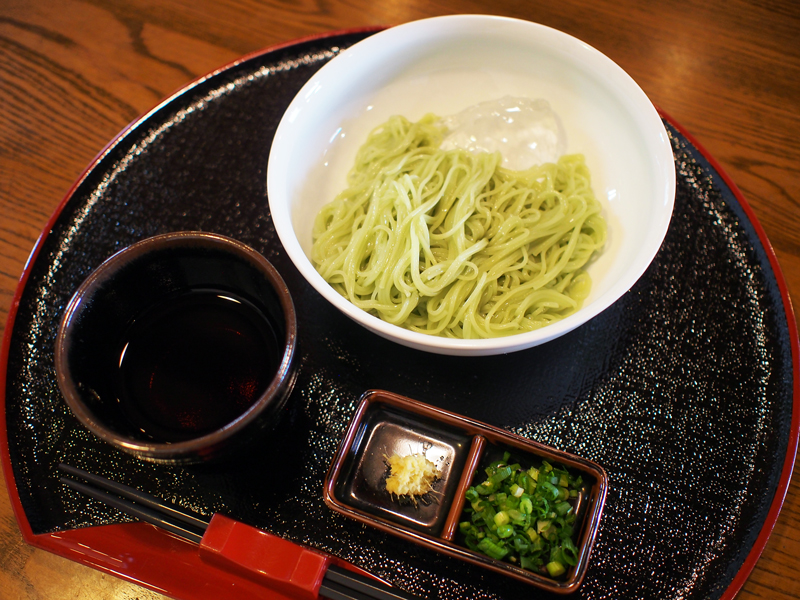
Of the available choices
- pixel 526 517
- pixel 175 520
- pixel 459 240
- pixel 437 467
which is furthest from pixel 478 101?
pixel 175 520

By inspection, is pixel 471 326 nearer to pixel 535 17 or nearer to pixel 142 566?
pixel 142 566

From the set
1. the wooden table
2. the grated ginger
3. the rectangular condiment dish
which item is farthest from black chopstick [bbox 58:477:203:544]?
the wooden table

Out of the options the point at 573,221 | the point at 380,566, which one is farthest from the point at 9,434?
the point at 573,221

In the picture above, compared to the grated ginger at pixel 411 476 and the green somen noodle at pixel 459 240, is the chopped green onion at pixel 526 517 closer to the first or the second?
the grated ginger at pixel 411 476

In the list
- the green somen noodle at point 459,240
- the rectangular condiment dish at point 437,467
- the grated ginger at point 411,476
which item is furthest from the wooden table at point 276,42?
the grated ginger at point 411,476

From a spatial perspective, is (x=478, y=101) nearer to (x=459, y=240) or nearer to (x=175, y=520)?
(x=459, y=240)
